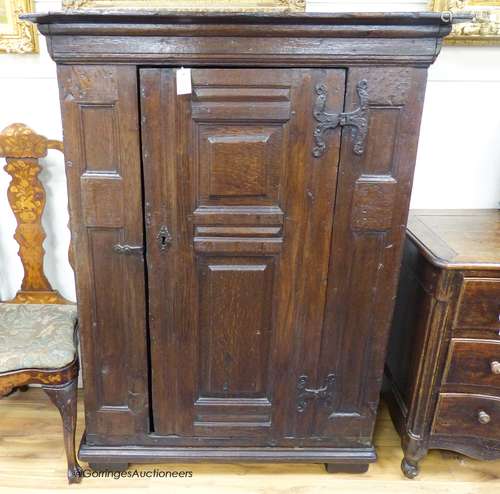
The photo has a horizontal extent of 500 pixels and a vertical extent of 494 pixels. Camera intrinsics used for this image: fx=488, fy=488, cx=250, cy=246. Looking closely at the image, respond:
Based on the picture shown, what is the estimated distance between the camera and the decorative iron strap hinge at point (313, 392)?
1.57 m

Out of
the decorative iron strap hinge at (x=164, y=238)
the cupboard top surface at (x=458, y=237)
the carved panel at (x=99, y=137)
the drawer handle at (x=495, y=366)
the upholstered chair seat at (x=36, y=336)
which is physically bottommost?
the upholstered chair seat at (x=36, y=336)

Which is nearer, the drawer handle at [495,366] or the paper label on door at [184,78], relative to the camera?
the paper label on door at [184,78]

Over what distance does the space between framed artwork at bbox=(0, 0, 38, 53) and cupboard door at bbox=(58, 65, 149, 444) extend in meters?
0.57

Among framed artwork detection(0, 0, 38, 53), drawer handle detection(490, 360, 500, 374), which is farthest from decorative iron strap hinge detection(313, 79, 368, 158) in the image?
framed artwork detection(0, 0, 38, 53)

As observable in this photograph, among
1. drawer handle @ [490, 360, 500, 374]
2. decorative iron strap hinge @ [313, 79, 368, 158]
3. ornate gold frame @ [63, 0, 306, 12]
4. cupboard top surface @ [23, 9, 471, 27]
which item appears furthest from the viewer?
ornate gold frame @ [63, 0, 306, 12]

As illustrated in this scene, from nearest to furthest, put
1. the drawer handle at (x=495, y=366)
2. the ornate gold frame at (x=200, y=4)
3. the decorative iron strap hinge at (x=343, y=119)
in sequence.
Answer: the decorative iron strap hinge at (x=343, y=119), the drawer handle at (x=495, y=366), the ornate gold frame at (x=200, y=4)

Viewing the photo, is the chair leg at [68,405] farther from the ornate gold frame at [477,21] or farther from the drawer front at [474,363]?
the ornate gold frame at [477,21]

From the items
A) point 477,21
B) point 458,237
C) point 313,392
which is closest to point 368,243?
point 458,237

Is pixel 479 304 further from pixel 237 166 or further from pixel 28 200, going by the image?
pixel 28 200

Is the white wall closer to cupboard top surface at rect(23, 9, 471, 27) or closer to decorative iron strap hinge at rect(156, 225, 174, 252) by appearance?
cupboard top surface at rect(23, 9, 471, 27)

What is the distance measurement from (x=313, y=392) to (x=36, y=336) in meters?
0.93

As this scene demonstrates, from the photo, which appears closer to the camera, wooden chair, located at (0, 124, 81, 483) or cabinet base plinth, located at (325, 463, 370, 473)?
wooden chair, located at (0, 124, 81, 483)

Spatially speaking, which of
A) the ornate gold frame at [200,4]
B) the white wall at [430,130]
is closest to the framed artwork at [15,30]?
the white wall at [430,130]

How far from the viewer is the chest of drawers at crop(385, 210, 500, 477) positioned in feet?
4.76
